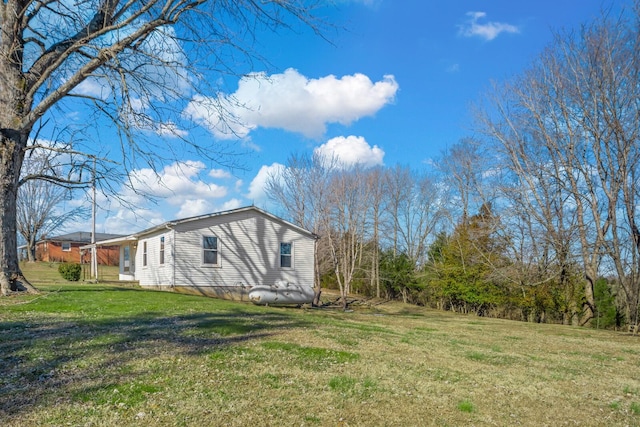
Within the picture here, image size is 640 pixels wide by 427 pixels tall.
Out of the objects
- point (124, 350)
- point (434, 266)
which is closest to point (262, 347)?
point (124, 350)

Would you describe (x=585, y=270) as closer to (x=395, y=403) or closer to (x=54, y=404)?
(x=395, y=403)

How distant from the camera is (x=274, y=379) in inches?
218

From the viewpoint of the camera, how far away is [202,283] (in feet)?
70.7

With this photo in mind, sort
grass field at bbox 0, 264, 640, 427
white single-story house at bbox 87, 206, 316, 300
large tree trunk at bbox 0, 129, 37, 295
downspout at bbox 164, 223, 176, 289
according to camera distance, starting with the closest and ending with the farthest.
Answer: grass field at bbox 0, 264, 640, 427, large tree trunk at bbox 0, 129, 37, 295, downspout at bbox 164, 223, 176, 289, white single-story house at bbox 87, 206, 316, 300

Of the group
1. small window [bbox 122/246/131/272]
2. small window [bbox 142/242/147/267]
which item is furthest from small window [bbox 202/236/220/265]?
small window [bbox 122/246/131/272]

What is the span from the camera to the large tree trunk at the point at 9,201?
457 inches

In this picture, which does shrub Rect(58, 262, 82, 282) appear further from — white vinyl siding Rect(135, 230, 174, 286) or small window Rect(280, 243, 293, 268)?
small window Rect(280, 243, 293, 268)

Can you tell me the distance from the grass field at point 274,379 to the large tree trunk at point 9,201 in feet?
10.8

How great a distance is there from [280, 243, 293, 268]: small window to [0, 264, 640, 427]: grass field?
14.3 m

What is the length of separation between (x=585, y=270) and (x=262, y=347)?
19036 millimetres

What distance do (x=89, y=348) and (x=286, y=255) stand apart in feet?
57.6

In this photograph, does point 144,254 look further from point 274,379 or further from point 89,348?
point 274,379

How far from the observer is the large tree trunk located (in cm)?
1161

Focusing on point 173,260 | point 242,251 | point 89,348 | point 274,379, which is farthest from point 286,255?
point 274,379
